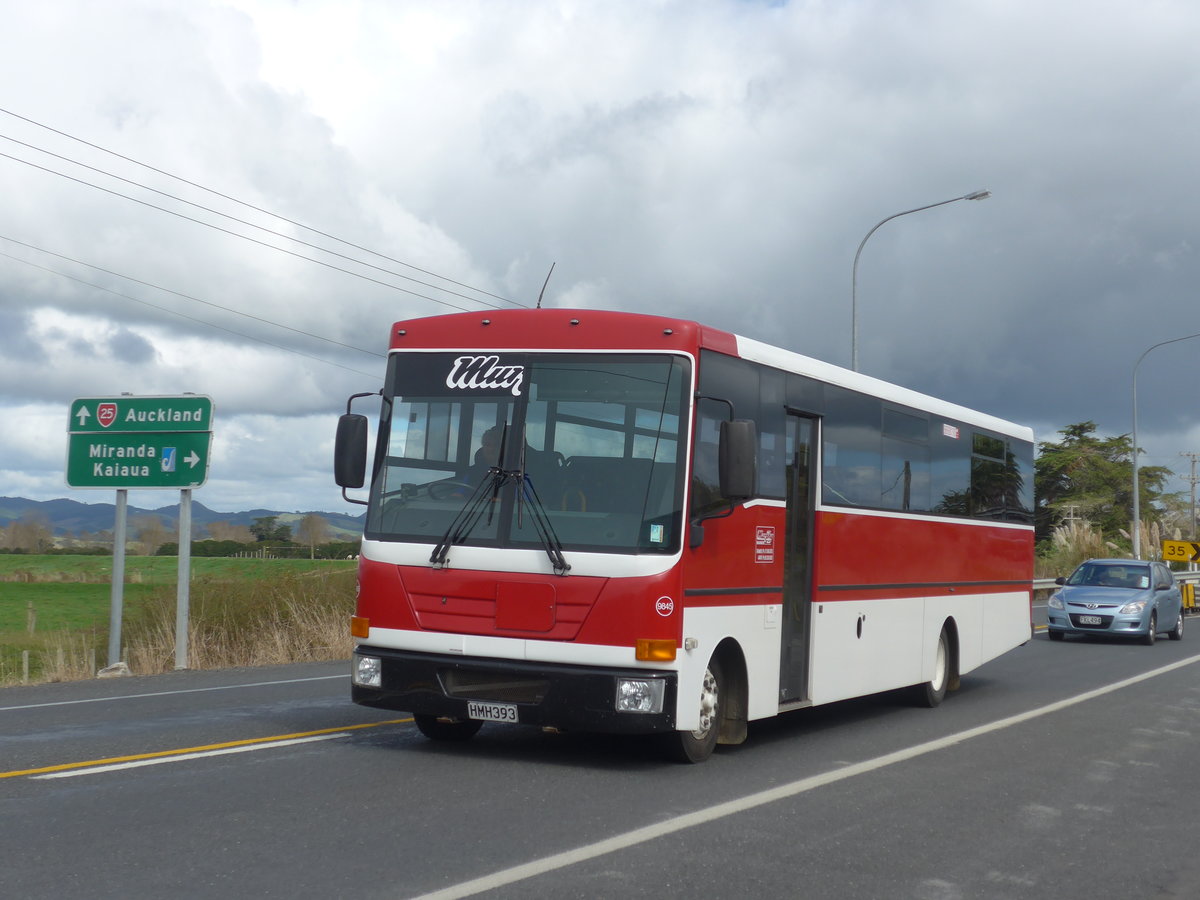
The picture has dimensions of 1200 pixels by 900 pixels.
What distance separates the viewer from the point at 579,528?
8898mm

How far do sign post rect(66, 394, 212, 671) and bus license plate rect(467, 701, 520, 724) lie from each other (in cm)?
1024

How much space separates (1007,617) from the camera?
16562 mm

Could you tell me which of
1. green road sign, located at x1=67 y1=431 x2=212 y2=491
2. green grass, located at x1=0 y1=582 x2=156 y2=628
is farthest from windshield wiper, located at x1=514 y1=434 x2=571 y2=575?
green grass, located at x1=0 y1=582 x2=156 y2=628

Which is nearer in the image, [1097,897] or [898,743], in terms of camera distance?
[1097,897]

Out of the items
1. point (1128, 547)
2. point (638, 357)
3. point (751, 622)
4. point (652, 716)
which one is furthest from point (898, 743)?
point (1128, 547)

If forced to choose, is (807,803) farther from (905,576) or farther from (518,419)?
(905,576)

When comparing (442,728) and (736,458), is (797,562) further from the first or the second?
(442,728)

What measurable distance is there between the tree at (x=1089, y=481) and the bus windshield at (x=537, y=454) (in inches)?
2815

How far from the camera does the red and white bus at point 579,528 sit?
8.77m

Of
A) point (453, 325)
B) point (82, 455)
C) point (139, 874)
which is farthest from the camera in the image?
point (82, 455)

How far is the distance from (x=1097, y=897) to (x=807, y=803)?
7.16ft

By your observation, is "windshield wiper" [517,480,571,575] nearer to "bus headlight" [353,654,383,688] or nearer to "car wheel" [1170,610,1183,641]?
"bus headlight" [353,654,383,688]

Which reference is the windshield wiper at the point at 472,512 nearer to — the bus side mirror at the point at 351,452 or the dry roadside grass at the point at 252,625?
the bus side mirror at the point at 351,452

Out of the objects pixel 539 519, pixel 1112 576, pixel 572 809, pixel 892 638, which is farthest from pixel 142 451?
pixel 1112 576
